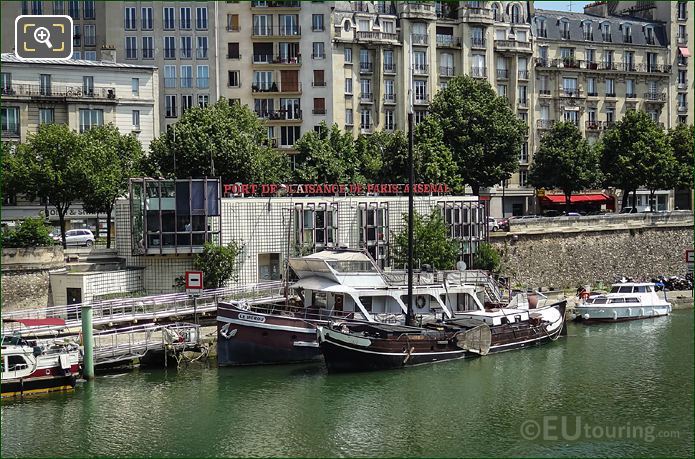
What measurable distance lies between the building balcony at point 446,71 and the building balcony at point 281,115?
1233 cm

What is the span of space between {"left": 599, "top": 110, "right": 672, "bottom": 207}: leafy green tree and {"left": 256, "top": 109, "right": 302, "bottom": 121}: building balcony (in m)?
23.7

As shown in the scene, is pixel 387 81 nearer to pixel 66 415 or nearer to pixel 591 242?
pixel 591 242

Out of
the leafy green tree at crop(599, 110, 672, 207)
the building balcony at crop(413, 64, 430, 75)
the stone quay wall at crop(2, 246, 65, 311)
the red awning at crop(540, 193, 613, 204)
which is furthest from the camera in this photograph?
the red awning at crop(540, 193, 613, 204)

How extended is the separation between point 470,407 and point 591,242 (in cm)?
3755

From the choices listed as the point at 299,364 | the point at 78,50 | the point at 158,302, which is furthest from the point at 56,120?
the point at 299,364

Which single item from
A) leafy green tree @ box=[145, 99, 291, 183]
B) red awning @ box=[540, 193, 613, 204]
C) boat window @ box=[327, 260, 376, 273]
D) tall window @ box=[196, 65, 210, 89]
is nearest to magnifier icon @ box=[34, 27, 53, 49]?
boat window @ box=[327, 260, 376, 273]

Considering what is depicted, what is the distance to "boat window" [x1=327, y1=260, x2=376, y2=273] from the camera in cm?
4925

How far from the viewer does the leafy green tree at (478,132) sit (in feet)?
255

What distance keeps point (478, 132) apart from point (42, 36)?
2008 inches

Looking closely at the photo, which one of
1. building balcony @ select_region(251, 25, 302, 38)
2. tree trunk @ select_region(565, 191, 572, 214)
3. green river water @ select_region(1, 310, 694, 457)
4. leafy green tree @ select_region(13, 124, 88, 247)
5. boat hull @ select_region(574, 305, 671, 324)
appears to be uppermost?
building balcony @ select_region(251, 25, 302, 38)

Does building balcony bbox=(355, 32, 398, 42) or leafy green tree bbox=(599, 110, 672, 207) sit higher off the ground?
building balcony bbox=(355, 32, 398, 42)

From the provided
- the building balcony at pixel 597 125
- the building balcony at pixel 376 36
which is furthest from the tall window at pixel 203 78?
the building balcony at pixel 597 125

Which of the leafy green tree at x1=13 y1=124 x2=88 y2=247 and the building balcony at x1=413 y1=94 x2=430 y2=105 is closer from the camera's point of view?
the leafy green tree at x1=13 y1=124 x2=88 y2=247

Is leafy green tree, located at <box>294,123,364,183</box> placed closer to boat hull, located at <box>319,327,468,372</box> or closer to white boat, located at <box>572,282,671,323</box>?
white boat, located at <box>572,282,671,323</box>
